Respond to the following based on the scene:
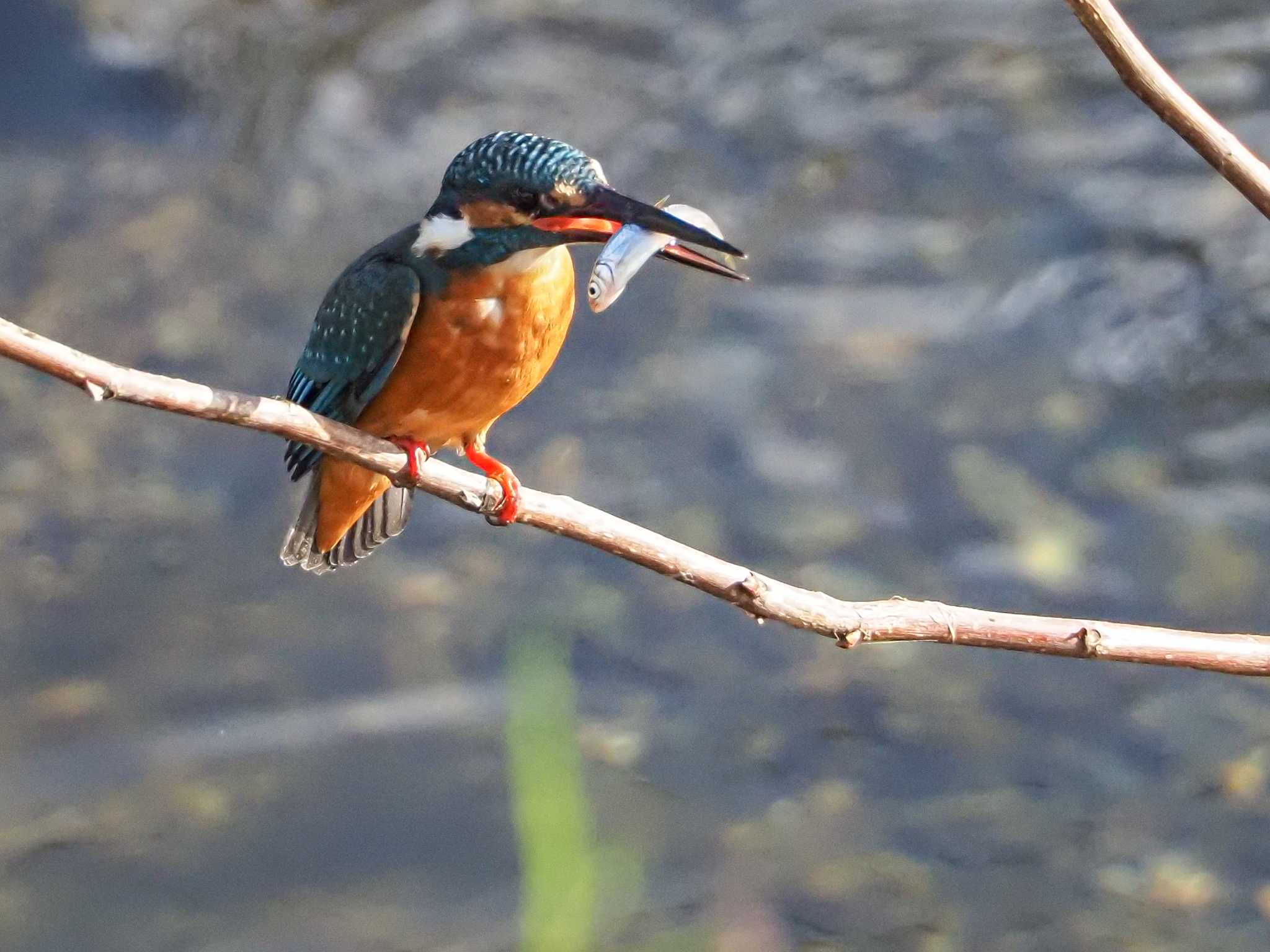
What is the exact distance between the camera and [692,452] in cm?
394

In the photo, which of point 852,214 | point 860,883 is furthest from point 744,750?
point 852,214

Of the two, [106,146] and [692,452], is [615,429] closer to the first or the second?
[692,452]

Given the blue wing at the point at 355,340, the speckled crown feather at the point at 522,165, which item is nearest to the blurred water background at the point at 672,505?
the blue wing at the point at 355,340

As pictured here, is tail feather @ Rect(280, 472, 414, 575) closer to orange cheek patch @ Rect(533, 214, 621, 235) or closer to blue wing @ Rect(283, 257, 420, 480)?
blue wing @ Rect(283, 257, 420, 480)

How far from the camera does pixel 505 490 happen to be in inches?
69.7

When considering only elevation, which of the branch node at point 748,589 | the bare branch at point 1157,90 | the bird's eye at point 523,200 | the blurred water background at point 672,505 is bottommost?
the branch node at point 748,589

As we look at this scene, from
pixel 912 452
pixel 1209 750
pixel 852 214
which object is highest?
pixel 852 214

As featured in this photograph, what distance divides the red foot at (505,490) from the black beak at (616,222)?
10.4 inches

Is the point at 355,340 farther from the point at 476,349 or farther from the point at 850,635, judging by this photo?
the point at 850,635

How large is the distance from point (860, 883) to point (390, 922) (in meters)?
0.91

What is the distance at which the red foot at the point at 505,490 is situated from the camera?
5.48ft

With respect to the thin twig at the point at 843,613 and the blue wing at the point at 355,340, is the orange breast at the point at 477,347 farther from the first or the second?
the thin twig at the point at 843,613

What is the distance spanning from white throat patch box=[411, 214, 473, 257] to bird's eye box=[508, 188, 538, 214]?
118mm

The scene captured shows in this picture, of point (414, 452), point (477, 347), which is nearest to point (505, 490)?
point (414, 452)
